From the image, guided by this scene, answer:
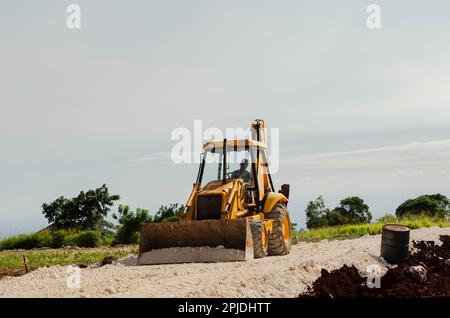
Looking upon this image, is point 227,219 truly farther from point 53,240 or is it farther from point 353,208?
point 353,208

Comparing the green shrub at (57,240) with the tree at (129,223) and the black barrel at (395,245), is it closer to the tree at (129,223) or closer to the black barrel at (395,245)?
the tree at (129,223)

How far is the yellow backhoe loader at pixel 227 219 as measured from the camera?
11.3m

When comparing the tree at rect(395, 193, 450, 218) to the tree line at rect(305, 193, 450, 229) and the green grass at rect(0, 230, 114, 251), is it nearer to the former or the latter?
the tree line at rect(305, 193, 450, 229)

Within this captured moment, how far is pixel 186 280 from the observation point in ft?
25.9

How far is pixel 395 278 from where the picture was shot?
8.31 m

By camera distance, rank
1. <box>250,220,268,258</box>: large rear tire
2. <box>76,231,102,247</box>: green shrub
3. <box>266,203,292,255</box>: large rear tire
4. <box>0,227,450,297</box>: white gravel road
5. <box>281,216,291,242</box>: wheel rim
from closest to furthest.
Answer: <box>0,227,450,297</box>: white gravel road
<box>250,220,268,258</box>: large rear tire
<box>266,203,292,255</box>: large rear tire
<box>281,216,291,242</box>: wheel rim
<box>76,231,102,247</box>: green shrub

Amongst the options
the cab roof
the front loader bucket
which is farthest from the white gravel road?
the cab roof

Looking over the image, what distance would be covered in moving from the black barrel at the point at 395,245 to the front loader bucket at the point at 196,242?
2.82m

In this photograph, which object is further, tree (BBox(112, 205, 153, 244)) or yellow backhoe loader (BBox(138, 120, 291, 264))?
tree (BBox(112, 205, 153, 244))

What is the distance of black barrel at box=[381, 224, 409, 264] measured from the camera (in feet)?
34.5

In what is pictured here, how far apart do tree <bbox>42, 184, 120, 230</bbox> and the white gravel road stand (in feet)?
53.5

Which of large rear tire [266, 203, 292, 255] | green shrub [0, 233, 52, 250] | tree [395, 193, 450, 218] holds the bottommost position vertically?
tree [395, 193, 450, 218]
